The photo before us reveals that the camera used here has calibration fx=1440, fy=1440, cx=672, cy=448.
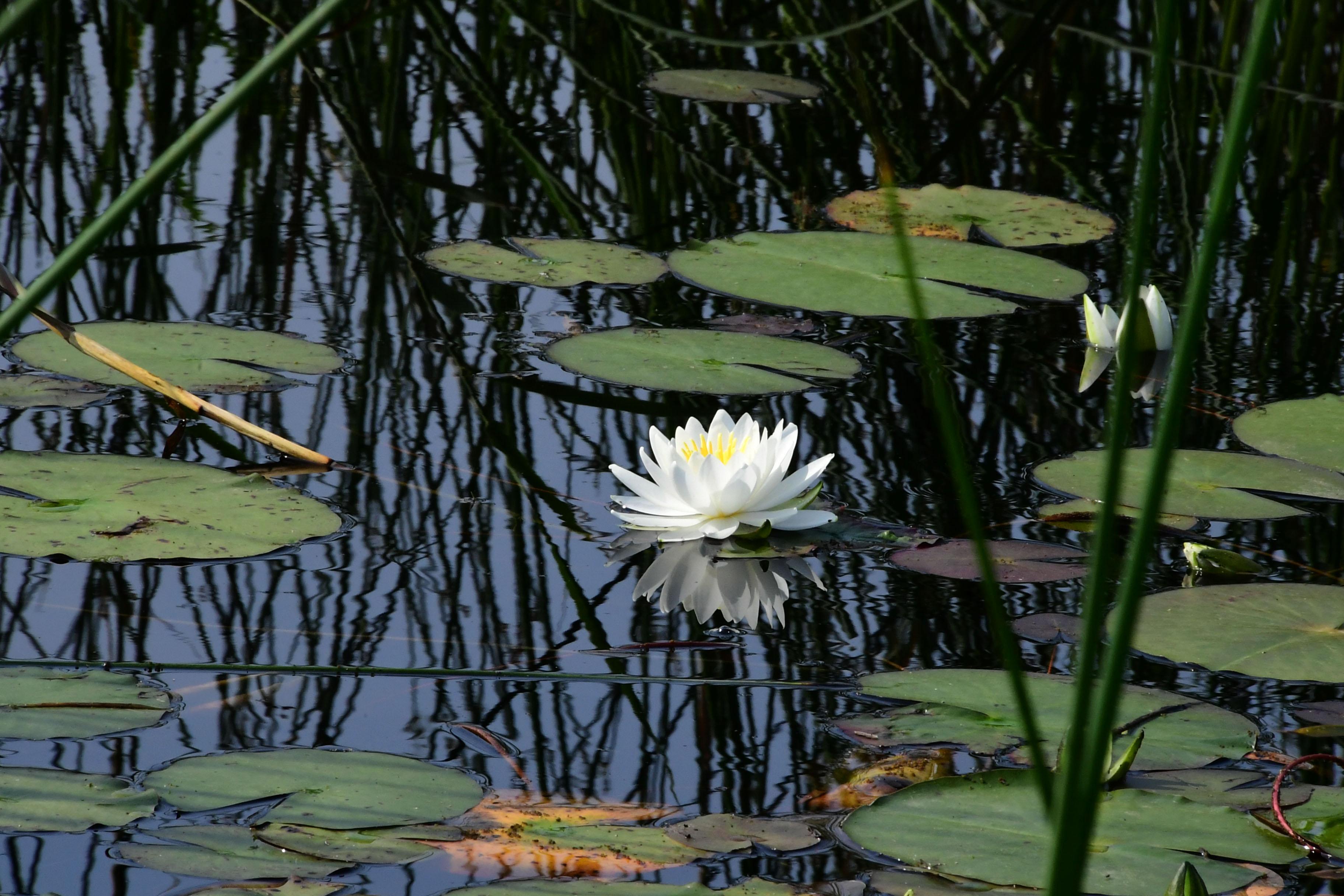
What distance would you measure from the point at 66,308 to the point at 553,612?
1.47 meters

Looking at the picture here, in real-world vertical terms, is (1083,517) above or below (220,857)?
above

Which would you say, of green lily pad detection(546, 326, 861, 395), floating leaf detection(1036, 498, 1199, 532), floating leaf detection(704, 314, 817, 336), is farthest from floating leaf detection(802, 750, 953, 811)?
floating leaf detection(704, 314, 817, 336)

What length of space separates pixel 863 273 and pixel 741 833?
1901mm

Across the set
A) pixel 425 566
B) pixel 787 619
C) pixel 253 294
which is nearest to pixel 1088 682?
pixel 787 619

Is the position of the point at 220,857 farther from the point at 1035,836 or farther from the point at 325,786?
the point at 1035,836

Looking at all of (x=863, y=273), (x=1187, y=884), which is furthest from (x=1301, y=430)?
(x=1187, y=884)

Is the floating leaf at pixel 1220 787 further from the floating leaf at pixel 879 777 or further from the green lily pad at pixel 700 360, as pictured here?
the green lily pad at pixel 700 360

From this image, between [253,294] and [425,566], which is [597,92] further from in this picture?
[425,566]

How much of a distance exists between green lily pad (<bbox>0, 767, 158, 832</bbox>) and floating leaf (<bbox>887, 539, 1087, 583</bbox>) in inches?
41.0

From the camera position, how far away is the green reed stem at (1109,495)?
0.55 meters

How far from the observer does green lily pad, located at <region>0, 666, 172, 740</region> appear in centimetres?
148

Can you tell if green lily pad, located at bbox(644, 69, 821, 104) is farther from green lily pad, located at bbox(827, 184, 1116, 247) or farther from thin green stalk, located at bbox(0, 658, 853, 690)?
thin green stalk, located at bbox(0, 658, 853, 690)

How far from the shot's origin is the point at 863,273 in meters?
3.08

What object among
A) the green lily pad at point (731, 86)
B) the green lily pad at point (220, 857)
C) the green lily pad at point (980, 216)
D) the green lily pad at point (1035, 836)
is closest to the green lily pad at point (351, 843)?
the green lily pad at point (220, 857)
